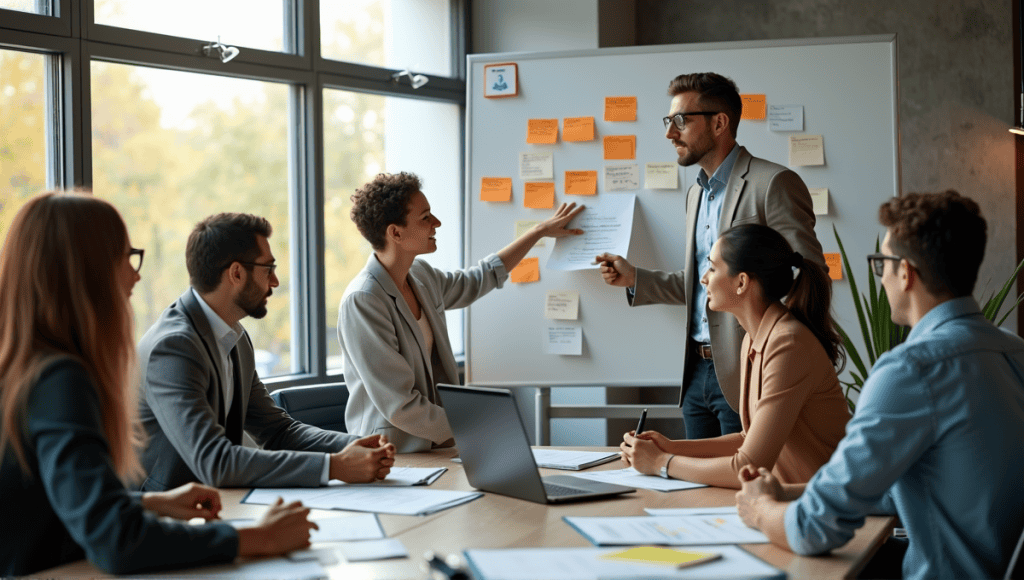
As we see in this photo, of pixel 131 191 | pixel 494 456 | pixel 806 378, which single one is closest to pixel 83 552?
pixel 494 456

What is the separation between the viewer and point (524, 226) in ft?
11.0

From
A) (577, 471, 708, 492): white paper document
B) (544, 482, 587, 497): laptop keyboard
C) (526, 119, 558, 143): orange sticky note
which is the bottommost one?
(577, 471, 708, 492): white paper document

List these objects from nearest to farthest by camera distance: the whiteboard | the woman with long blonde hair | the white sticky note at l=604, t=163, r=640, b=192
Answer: the woman with long blonde hair
the whiteboard
the white sticky note at l=604, t=163, r=640, b=192

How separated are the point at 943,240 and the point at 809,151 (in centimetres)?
179

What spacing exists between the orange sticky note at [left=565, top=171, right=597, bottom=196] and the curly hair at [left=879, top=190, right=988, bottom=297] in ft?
6.06

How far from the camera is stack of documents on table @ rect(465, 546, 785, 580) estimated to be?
131 centimetres

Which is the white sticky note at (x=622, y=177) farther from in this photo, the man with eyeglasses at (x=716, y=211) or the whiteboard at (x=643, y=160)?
the man with eyeglasses at (x=716, y=211)

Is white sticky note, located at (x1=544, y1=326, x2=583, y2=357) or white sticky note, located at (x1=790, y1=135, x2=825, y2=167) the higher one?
white sticky note, located at (x1=790, y1=135, x2=825, y2=167)

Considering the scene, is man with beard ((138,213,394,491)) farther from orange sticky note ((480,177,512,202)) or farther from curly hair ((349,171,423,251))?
orange sticky note ((480,177,512,202))

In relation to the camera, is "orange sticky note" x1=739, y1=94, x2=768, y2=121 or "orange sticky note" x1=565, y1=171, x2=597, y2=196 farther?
"orange sticky note" x1=565, y1=171, x2=597, y2=196

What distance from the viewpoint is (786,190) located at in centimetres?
274

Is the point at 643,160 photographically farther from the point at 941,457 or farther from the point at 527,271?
the point at 941,457

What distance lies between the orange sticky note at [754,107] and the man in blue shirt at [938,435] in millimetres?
1768

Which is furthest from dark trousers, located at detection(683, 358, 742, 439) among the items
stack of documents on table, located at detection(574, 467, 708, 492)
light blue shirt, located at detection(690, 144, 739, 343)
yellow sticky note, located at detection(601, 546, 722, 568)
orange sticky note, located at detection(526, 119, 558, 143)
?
yellow sticky note, located at detection(601, 546, 722, 568)
